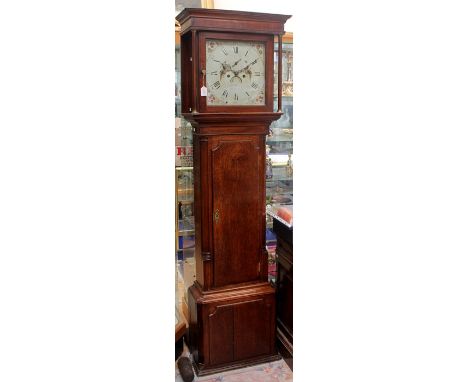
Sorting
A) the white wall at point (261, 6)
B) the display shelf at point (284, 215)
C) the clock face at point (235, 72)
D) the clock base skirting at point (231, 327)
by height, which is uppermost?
the white wall at point (261, 6)

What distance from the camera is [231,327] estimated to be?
8.10 ft

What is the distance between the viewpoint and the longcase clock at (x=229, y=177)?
2256 millimetres

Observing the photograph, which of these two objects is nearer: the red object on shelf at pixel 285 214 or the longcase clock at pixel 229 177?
the longcase clock at pixel 229 177

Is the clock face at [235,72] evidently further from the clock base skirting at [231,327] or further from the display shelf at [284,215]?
the clock base skirting at [231,327]

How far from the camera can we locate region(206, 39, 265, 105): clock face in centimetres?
226

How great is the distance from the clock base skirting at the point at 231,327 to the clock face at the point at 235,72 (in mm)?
954

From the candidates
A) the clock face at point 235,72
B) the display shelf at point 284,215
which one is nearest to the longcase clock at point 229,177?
the clock face at point 235,72

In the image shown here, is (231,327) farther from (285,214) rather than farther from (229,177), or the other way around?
(229,177)

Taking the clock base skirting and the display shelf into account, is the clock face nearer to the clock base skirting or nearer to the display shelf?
the display shelf
